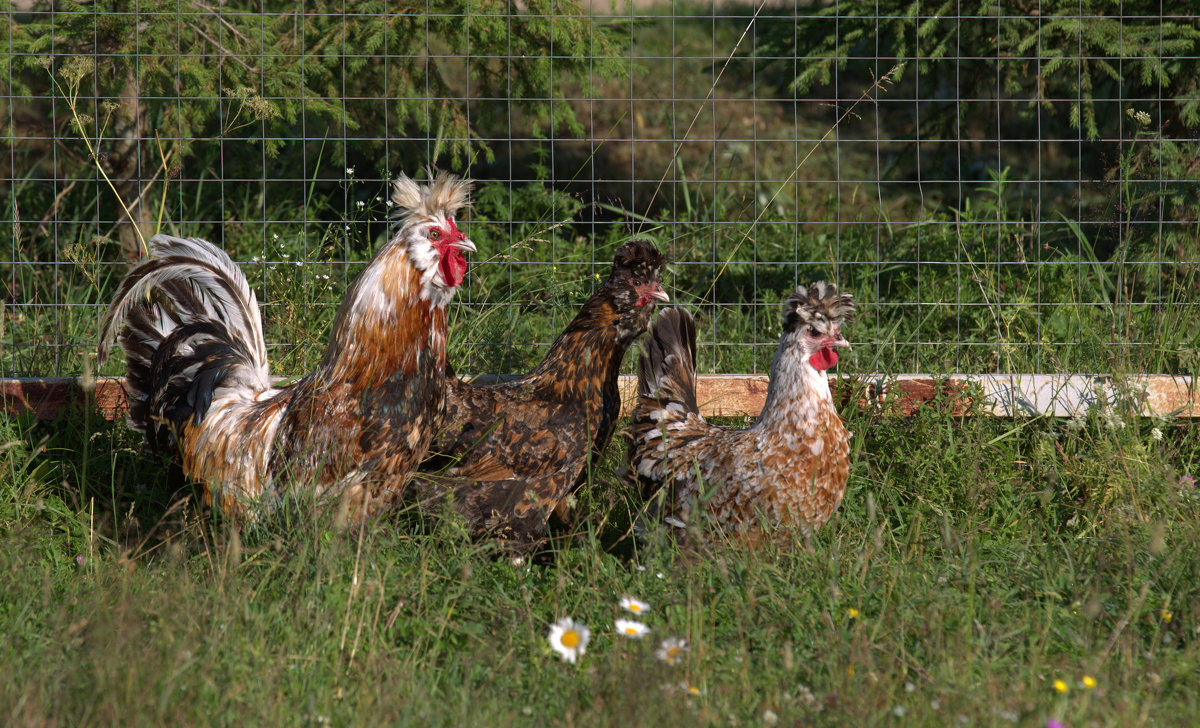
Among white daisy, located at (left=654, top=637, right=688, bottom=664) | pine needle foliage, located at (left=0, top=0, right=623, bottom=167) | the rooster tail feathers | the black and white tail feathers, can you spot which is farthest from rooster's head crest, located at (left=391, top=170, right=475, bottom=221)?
white daisy, located at (left=654, top=637, right=688, bottom=664)

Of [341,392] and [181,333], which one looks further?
[181,333]

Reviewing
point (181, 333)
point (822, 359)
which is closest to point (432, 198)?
point (181, 333)

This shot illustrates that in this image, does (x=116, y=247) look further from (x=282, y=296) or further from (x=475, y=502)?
(x=475, y=502)

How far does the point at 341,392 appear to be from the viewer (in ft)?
11.8

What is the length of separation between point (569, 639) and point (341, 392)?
1.40m

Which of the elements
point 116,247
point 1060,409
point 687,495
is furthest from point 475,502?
point 116,247

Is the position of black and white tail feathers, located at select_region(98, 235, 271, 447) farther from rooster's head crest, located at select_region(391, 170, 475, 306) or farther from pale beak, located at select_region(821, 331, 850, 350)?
pale beak, located at select_region(821, 331, 850, 350)

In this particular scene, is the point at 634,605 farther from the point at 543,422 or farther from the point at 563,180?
the point at 563,180

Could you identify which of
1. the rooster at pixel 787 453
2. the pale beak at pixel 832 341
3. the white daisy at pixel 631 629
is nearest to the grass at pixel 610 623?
the white daisy at pixel 631 629

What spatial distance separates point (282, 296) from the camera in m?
5.05

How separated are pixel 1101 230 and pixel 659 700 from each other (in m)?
5.27

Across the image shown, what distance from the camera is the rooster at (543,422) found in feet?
12.6

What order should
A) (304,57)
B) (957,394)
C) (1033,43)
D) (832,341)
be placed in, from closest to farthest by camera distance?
(832,341)
(957,394)
(304,57)
(1033,43)

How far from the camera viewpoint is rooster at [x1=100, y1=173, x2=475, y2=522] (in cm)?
356
